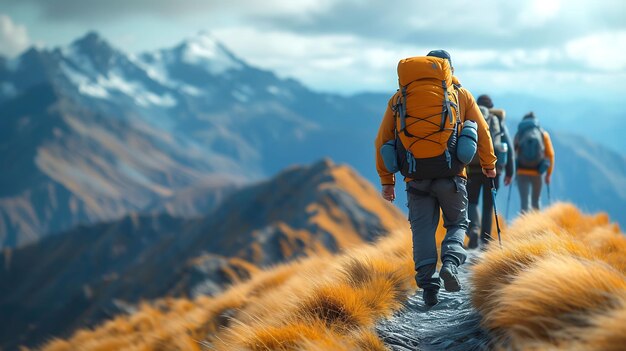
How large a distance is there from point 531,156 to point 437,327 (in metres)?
7.17

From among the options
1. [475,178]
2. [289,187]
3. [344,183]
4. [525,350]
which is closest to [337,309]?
[525,350]

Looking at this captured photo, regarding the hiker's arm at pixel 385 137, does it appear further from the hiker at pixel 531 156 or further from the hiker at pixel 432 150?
the hiker at pixel 531 156

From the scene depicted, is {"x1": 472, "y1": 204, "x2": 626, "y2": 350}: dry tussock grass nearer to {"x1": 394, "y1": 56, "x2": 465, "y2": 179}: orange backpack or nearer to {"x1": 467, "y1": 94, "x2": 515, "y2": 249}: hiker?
{"x1": 394, "y1": 56, "x2": 465, "y2": 179}: orange backpack

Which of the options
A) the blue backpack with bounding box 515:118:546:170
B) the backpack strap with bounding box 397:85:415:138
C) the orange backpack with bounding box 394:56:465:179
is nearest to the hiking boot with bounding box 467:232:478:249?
the orange backpack with bounding box 394:56:465:179

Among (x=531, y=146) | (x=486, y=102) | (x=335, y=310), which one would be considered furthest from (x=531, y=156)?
(x=335, y=310)

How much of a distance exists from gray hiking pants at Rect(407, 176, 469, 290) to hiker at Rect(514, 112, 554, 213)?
18.8ft

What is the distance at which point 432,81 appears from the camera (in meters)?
6.24

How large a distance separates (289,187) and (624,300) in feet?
383

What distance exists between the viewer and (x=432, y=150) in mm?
6273

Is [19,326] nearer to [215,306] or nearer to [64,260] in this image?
[64,260]

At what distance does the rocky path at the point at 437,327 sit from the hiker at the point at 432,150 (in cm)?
22

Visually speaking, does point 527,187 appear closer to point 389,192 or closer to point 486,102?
point 486,102

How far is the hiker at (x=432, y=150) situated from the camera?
6.22 m

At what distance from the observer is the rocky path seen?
5.25 metres
